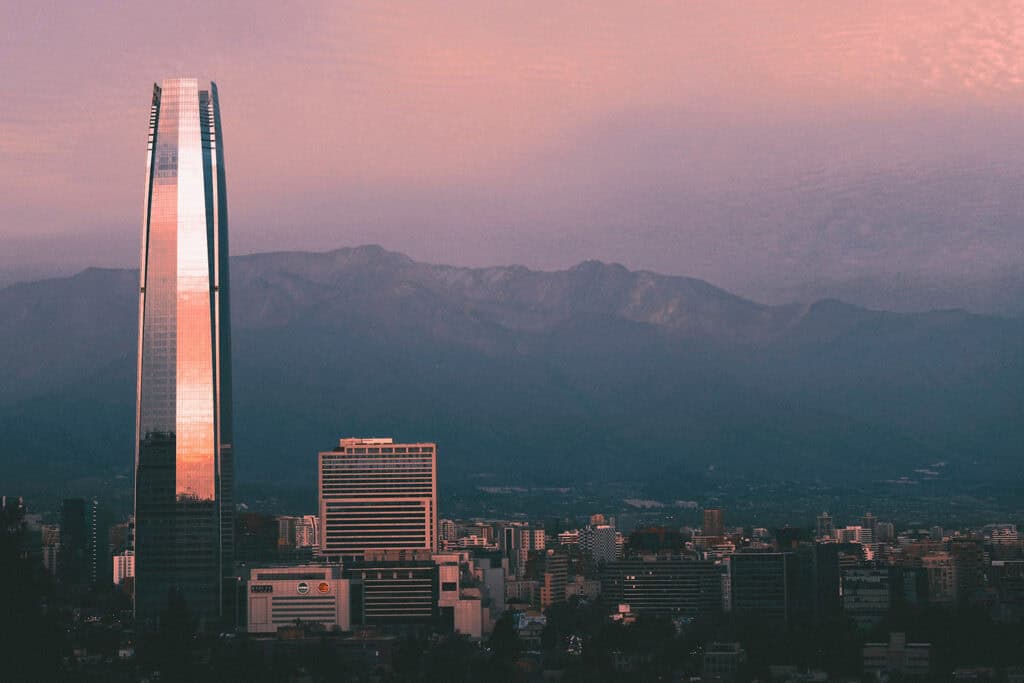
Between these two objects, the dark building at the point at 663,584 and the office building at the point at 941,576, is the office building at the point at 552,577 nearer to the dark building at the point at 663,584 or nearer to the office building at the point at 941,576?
the dark building at the point at 663,584

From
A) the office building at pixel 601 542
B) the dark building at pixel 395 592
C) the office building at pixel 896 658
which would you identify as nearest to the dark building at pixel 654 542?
the office building at pixel 601 542

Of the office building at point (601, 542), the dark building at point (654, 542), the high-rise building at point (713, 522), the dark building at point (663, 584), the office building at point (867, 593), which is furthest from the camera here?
the high-rise building at point (713, 522)

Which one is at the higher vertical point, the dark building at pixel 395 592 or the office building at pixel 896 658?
the dark building at pixel 395 592

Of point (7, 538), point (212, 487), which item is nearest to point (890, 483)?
point (212, 487)

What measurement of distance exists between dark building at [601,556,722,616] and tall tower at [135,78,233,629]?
22.1 metres

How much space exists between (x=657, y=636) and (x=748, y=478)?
369 feet

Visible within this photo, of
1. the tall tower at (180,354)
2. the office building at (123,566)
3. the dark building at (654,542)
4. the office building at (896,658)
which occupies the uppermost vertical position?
the tall tower at (180,354)

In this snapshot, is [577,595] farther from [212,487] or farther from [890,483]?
[890,483]

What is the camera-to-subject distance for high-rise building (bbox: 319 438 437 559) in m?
120

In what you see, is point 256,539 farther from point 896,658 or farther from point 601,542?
point 896,658

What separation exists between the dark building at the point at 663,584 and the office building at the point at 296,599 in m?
18.3

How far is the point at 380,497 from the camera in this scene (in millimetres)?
121062

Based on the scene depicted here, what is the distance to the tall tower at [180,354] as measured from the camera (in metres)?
106

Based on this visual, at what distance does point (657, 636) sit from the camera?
87.6m
